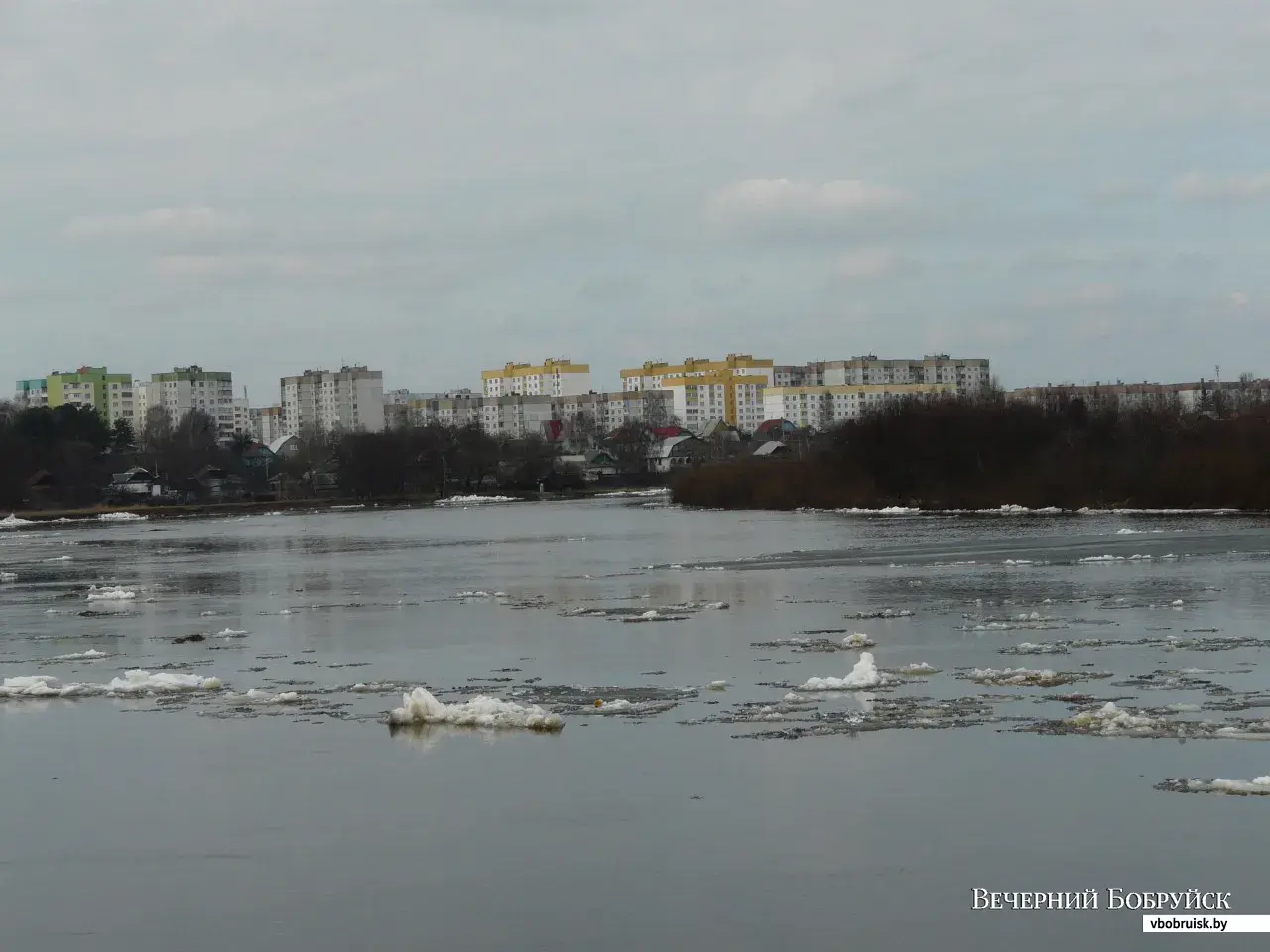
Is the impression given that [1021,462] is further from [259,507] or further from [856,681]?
[856,681]

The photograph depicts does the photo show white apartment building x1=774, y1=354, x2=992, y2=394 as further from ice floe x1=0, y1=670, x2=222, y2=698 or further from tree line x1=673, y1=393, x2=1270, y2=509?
ice floe x1=0, y1=670, x2=222, y2=698

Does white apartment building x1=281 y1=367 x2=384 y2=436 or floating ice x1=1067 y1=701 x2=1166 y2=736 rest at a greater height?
white apartment building x1=281 y1=367 x2=384 y2=436

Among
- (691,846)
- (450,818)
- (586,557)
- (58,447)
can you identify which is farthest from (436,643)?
(58,447)

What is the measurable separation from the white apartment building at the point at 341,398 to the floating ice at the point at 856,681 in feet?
546

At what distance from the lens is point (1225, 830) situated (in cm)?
833

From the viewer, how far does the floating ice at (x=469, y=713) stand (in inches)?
481

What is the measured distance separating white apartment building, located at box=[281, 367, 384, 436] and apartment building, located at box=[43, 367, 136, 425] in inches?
851

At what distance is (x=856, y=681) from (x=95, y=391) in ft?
632

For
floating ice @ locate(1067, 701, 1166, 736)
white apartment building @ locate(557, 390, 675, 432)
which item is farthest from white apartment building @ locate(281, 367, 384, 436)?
floating ice @ locate(1067, 701, 1166, 736)

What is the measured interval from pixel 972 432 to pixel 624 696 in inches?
1845

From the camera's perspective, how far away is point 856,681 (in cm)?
1350

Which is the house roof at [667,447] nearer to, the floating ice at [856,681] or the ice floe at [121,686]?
the ice floe at [121,686]

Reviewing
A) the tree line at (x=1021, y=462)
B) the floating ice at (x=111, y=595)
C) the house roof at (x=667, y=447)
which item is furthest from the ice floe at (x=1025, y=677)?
the house roof at (x=667, y=447)

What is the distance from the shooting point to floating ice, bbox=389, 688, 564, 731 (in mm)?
12211
